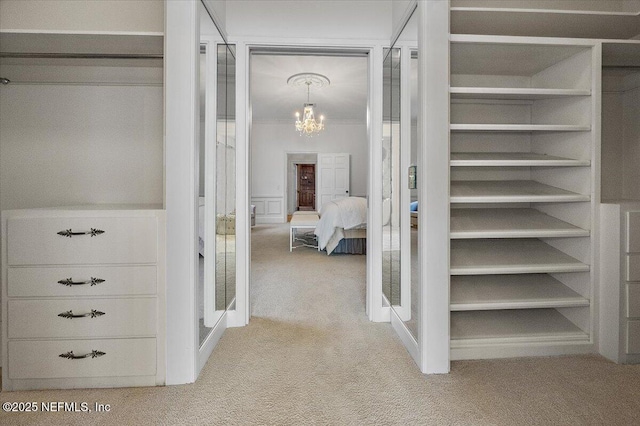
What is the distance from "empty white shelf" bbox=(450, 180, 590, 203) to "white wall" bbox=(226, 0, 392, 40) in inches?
51.0

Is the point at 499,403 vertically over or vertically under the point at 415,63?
under

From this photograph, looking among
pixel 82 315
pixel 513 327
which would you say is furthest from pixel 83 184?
pixel 513 327

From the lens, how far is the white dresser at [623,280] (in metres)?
1.73

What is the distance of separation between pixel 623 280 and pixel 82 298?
115 inches

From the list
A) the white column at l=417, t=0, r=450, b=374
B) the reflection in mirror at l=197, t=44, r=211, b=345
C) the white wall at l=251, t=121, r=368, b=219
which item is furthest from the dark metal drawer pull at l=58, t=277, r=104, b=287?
the white wall at l=251, t=121, r=368, b=219

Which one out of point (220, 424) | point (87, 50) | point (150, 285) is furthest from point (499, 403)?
point (87, 50)

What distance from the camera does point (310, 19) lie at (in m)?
2.21

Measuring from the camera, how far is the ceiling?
434cm

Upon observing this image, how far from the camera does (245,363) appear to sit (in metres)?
1.78

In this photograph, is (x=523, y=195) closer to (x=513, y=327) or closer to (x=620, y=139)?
(x=513, y=327)

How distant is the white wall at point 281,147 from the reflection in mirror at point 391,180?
6.11m

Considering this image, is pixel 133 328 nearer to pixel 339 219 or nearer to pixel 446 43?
pixel 446 43

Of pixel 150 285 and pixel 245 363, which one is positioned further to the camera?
pixel 245 363

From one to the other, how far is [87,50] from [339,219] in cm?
343
